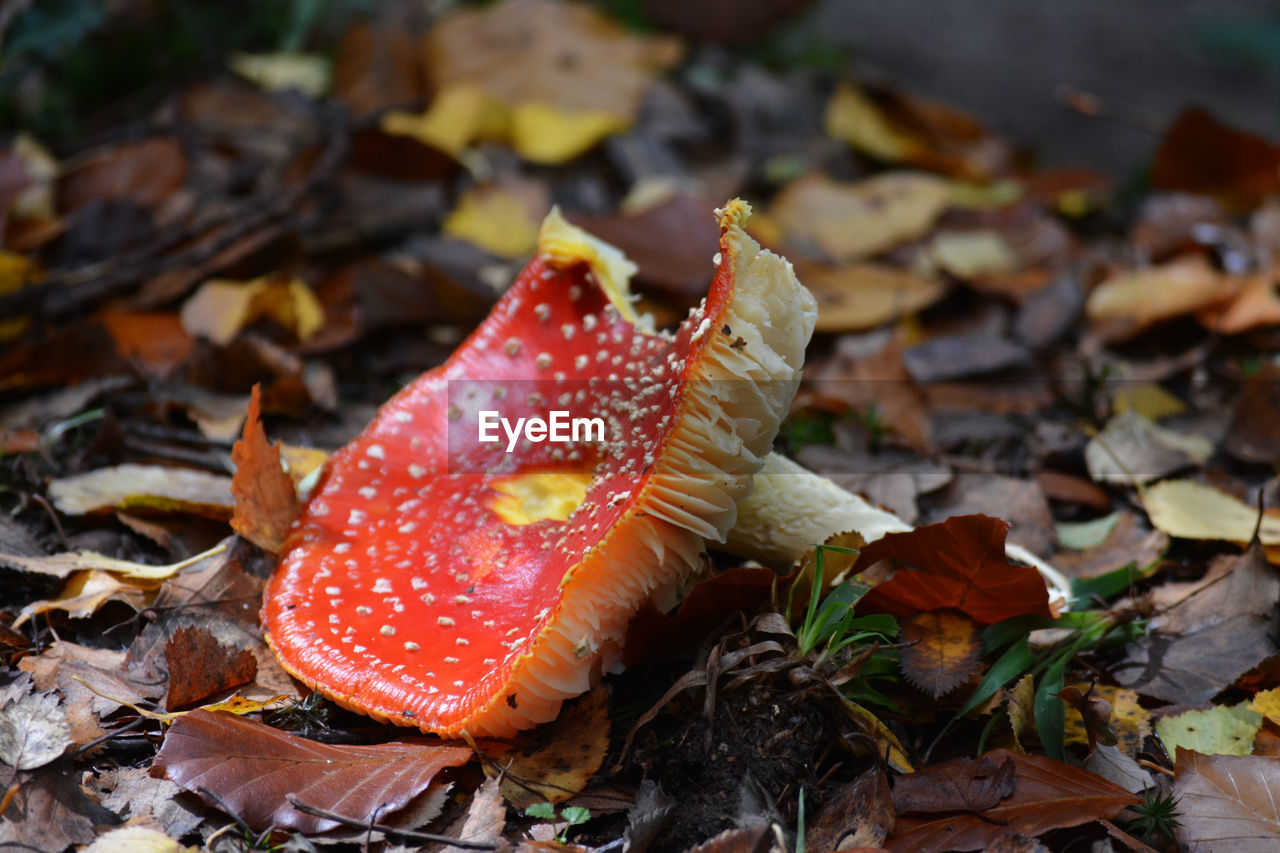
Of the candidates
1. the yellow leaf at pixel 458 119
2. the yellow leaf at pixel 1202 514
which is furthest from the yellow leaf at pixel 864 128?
the yellow leaf at pixel 1202 514

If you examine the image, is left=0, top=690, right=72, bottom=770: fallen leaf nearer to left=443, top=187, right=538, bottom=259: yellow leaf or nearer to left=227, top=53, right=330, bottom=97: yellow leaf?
left=443, top=187, right=538, bottom=259: yellow leaf

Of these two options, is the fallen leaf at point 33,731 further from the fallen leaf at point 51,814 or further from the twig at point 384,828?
the twig at point 384,828

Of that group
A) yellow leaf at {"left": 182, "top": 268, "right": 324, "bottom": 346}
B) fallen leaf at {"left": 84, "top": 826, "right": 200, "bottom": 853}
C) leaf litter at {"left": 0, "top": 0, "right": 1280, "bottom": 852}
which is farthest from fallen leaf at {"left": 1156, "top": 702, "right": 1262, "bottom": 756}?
yellow leaf at {"left": 182, "top": 268, "right": 324, "bottom": 346}

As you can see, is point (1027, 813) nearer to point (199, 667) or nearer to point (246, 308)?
point (199, 667)

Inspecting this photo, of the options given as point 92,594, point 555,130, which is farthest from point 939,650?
point 555,130

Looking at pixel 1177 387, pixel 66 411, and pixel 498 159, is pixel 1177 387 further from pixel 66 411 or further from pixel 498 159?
pixel 66 411
